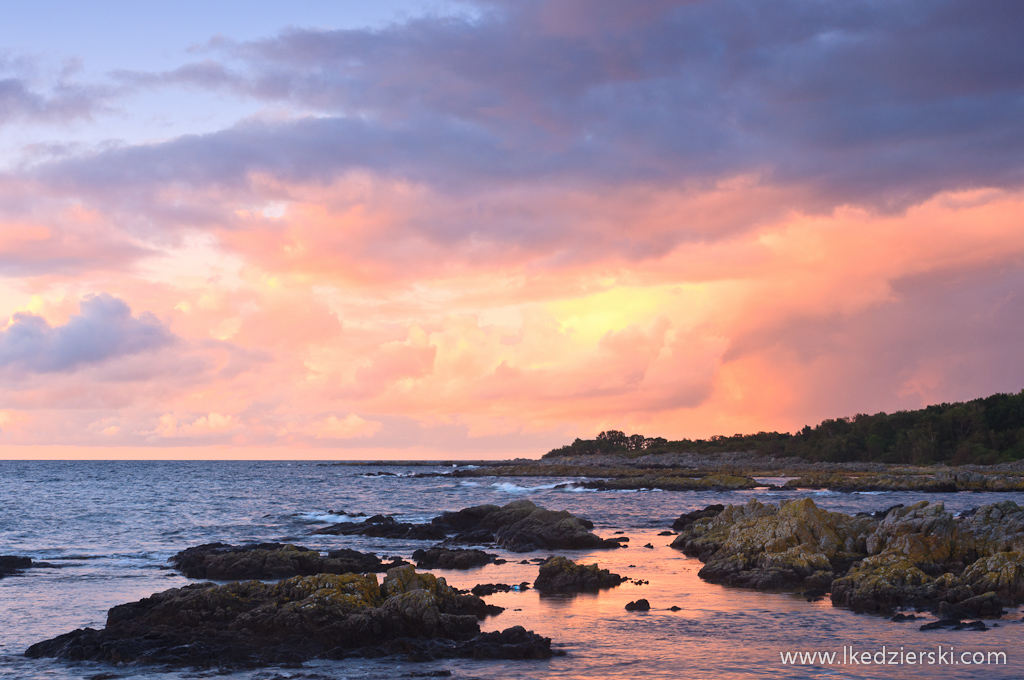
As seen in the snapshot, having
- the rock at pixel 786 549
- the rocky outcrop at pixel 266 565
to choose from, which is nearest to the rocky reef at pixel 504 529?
the rock at pixel 786 549

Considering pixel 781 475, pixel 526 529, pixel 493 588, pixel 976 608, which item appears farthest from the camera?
pixel 781 475

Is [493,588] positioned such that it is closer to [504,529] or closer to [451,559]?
[451,559]

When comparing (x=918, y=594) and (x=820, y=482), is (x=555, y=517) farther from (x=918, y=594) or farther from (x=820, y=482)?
(x=820, y=482)

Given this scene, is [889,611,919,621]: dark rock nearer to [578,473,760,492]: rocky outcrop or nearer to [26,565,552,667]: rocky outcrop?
[26,565,552,667]: rocky outcrop

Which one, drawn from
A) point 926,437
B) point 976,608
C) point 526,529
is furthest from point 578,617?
point 926,437

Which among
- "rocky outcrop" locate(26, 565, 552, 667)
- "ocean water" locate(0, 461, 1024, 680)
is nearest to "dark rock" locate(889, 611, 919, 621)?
"ocean water" locate(0, 461, 1024, 680)

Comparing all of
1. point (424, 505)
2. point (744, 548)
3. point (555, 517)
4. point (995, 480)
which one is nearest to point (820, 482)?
point (995, 480)

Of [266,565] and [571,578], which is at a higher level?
[571,578]

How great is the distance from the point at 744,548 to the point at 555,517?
1408 centimetres

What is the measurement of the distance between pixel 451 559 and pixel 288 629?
15.1m

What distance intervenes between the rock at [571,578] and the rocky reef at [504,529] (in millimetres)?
10928

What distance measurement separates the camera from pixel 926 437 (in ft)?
444

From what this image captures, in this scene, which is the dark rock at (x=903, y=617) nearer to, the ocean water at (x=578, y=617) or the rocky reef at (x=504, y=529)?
the ocean water at (x=578, y=617)

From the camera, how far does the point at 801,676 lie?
54.3 feet
